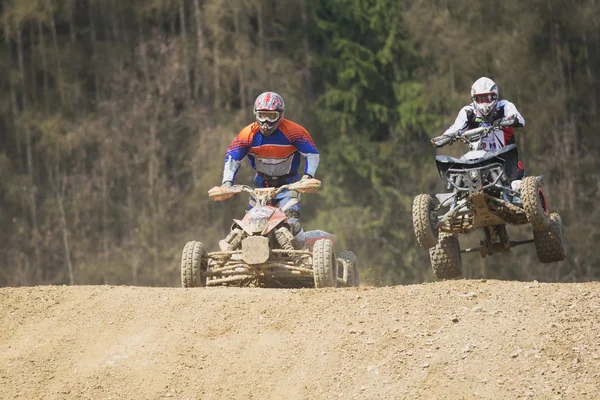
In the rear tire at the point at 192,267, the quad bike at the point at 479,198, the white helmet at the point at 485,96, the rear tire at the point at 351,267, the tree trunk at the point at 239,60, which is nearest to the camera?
the quad bike at the point at 479,198

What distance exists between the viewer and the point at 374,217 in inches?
1252

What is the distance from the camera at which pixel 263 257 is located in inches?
524

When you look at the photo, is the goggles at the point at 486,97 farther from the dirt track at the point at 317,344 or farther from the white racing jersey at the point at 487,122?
the dirt track at the point at 317,344

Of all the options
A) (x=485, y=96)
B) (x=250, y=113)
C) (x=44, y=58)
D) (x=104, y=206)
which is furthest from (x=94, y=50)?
(x=485, y=96)

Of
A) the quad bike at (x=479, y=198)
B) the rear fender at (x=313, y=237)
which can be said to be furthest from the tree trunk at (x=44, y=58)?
the quad bike at (x=479, y=198)

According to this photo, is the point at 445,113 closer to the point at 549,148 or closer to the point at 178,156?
the point at 549,148

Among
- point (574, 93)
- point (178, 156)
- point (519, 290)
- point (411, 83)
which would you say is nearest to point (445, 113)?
point (411, 83)

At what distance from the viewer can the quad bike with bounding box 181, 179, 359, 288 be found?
13320mm

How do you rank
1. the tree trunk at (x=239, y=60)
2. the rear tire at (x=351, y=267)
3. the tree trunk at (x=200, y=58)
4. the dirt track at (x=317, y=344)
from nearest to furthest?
the dirt track at (x=317, y=344) < the rear tire at (x=351, y=267) < the tree trunk at (x=239, y=60) < the tree trunk at (x=200, y=58)

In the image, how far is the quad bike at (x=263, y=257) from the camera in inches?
524

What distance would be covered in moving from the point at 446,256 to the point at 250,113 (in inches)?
709

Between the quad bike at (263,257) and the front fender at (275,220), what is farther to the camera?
the front fender at (275,220)

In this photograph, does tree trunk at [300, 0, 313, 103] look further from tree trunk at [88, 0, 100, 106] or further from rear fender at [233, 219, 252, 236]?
rear fender at [233, 219, 252, 236]

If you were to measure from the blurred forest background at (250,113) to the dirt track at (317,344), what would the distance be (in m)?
18.9
